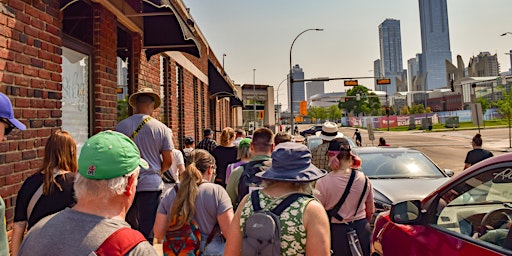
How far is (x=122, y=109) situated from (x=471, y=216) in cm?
556

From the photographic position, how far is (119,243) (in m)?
1.43

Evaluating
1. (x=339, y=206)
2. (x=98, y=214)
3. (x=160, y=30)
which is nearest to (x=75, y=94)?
(x=160, y=30)

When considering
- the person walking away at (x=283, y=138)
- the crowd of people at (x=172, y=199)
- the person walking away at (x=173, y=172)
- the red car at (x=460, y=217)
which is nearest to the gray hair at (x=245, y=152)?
the crowd of people at (x=172, y=199)

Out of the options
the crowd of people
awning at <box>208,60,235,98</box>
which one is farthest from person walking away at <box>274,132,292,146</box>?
awning at <box>208,60,235,98</box>

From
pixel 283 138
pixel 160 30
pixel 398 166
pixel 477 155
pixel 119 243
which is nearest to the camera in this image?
pixel 119 243

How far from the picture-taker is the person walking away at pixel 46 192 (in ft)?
8.67

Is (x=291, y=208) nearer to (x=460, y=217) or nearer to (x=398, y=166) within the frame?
(x=460, y=217)

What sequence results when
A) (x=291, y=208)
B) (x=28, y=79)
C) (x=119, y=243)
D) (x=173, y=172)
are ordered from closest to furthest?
(x=119, y=243) → (x=291, y=208) → (x=28, y=79) → (x=173, y=172)

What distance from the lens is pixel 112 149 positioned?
1.63 metres

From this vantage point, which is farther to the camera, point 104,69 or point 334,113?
point 334,113

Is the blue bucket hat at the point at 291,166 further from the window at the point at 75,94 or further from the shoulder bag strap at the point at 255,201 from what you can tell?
the window at the point at 75,94

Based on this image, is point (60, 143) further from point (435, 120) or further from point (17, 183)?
point (435, 120)

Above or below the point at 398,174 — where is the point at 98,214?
above

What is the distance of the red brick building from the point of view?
3547 mm
